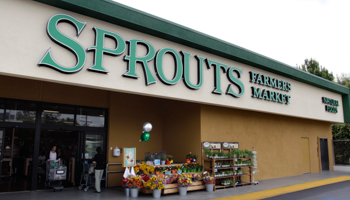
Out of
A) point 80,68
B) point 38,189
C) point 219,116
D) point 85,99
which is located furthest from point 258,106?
point 38,189

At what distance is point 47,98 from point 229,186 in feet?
27.1

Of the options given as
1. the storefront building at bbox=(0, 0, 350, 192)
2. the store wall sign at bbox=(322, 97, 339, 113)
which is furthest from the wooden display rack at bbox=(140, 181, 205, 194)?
the store wall sign at bbox=(322, 97, 339, 113)

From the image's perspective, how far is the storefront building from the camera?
7605 millimetres

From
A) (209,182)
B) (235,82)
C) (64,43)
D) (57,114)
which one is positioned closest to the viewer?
(64,43)

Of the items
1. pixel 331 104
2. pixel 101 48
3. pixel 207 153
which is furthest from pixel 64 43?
pixel 331 104

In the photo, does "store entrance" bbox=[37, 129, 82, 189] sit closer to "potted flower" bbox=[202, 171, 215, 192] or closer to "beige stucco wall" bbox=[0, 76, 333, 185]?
"beige stucco wall" bbox=[0, 76, 333, 185]

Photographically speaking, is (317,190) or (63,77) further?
(317,190)

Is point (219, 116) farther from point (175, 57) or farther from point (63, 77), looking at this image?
point (63, 77)

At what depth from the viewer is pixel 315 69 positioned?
39.0 m

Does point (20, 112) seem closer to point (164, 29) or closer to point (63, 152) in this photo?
point (63, 152)

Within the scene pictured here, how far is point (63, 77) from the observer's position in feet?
25.1

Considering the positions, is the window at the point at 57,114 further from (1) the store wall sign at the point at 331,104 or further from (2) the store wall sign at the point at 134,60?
(1) the store wall sign at the point at 331,104

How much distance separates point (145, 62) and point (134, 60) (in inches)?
16.1

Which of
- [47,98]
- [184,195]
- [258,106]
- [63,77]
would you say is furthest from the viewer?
[258,106]
